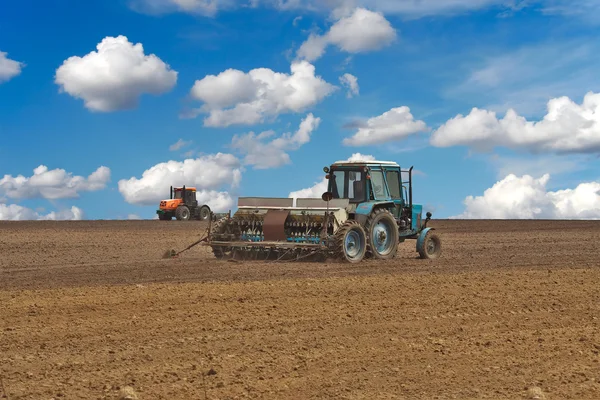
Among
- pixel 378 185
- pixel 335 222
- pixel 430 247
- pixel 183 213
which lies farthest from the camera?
pixel 183 213

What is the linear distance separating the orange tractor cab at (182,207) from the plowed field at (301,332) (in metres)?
25.7

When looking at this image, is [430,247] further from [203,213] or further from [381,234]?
[203,213]

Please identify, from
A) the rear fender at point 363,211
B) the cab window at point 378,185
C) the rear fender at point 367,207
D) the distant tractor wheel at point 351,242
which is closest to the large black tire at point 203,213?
the cab window at point 378,185

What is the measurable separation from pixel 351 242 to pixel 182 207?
25.9 m

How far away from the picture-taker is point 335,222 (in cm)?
1722

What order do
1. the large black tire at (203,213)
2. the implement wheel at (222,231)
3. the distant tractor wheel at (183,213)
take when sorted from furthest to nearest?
1. the large black tire at (203,213)
2. the distant tractor wheel at (183,213)
3. the implement wheel at (222,231)

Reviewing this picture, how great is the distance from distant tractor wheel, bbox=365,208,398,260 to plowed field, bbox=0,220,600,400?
1.35 m

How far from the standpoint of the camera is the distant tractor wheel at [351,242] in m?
16.9

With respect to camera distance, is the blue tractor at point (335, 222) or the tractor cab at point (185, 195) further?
the tractor cab at point (185, 195)

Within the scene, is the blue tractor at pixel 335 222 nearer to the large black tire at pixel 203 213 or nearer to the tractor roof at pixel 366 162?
the tractor roof at pixel 366 162

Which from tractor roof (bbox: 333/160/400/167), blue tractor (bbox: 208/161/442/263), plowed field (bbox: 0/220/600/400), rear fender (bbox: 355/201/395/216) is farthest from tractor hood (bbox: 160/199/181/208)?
plowed field (bbox: 0/220/600/400)

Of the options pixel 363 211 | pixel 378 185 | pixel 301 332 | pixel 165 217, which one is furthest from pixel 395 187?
pixel 165 217

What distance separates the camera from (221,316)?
985 cm

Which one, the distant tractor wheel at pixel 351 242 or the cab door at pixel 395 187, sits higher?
the cab door at pixel 395 187
